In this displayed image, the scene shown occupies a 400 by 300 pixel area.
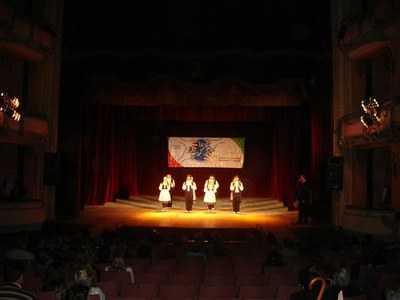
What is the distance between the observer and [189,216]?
19.7 meters

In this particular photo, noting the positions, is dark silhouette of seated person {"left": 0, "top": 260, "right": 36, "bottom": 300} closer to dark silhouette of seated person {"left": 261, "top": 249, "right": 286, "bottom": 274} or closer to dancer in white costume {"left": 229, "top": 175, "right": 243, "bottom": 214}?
dark silhouette of seated person {"left": 261, "top": 249, "right": 286, "bottom": 274}

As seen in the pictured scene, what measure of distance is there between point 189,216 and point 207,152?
6821 millimetres

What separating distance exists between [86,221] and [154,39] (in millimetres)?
7146

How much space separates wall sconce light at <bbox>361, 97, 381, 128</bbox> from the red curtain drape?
342 inches

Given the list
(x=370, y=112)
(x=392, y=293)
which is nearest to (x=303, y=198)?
(x=370, y=112)

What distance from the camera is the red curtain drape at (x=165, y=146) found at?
23359mm

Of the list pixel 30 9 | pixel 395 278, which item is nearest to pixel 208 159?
pixel 30 9

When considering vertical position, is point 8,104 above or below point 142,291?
above

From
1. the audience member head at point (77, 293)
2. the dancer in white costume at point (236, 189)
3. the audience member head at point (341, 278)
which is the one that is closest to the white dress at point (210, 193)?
the dancer in white costume at point (236, 189)

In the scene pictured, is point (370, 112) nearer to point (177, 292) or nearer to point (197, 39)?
point (197, 39)

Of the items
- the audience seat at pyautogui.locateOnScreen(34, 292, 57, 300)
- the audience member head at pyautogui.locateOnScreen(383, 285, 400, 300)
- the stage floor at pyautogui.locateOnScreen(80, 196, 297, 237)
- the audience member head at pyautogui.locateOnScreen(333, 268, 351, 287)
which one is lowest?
the stage floor at pyautogui.locateOnScreen(80, 196, 297, 237)

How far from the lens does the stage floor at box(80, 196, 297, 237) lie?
1666cm

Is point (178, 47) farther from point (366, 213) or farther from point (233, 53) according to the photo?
point (366, 213)

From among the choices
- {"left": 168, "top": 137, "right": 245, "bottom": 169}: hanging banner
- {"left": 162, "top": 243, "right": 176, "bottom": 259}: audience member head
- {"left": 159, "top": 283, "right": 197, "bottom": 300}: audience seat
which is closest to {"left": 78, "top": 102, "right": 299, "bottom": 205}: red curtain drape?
{"left": 168, "top": 137, "right": 245, "bottom": 169}: hanging banner
